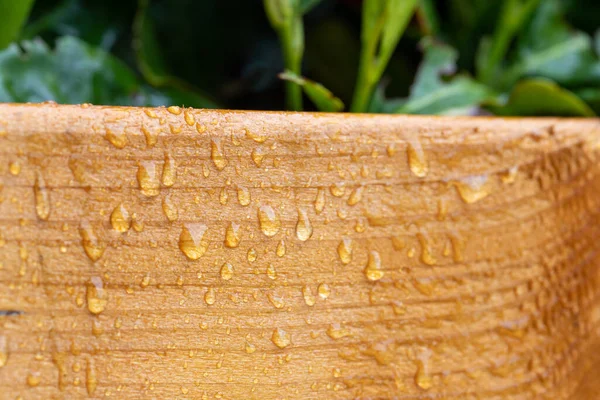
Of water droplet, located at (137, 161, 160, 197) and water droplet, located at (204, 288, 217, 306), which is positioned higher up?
water droplet, located at (137, 161, 160, 197)

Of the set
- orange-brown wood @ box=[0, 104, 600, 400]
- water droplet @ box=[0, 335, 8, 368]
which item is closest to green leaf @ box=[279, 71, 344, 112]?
orange-brown wood @ box=[0, 104, 600, 400]

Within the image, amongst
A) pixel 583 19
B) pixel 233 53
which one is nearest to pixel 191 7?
pixel 233 53

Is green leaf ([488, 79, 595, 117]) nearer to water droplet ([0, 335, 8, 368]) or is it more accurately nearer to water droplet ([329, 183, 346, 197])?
water droplet ([329, 183, 346, 197])

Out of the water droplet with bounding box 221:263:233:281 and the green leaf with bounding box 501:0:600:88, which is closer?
the water droplet with bounding box 221:263:233:281

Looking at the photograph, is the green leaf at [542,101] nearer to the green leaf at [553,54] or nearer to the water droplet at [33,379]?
the green leaf at [553,54]

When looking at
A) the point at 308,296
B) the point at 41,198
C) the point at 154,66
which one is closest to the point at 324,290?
the point at 308,296

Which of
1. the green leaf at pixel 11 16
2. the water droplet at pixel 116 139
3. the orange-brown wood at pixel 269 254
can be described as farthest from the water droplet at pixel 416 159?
the green leaf at pixel 11 16

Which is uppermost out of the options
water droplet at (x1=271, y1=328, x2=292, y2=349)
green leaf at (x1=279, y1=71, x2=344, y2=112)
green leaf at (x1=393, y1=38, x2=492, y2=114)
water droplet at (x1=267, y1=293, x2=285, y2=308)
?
green leaf at (x1=393, y1=38, x2=492, y2=114)

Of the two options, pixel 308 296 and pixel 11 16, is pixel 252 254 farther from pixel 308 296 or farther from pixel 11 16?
pixel 11 16
